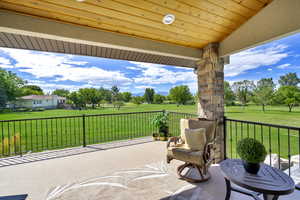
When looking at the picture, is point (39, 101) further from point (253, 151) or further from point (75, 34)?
point (253, 151)

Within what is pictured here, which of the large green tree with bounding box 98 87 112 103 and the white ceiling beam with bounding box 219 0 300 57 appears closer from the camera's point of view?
the white ceiling beam with bounding box 219 0 300 57

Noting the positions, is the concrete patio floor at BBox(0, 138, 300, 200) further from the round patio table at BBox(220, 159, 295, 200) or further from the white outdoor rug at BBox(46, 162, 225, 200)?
the round patio table at BBox(220, 159, 295, 200)

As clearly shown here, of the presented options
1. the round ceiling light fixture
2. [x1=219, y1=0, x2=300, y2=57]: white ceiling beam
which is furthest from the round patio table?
the round ceiling light fixture

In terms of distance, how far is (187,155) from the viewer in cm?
239

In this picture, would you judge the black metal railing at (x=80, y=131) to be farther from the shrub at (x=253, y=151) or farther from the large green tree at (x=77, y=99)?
the shrub at (x=253, y=151)

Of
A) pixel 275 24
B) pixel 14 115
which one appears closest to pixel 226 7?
pixel 275 24

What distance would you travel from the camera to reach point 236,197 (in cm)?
196

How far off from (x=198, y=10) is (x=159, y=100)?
24.0 feet

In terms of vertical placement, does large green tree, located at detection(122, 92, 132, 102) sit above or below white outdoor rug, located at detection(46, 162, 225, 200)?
above

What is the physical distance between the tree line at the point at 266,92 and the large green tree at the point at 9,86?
445 inches

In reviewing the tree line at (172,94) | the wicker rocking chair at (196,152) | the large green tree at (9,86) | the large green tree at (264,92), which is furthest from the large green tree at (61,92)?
the large green tree at (264,92)

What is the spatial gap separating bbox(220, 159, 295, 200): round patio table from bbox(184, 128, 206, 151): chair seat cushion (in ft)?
2.96

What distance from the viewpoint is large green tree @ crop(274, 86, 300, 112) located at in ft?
22.0

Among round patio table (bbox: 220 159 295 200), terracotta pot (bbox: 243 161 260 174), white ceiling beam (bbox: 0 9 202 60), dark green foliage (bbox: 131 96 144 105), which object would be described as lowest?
round patio table (bbox: 220 159 295 200)
